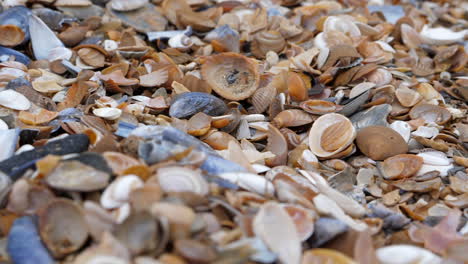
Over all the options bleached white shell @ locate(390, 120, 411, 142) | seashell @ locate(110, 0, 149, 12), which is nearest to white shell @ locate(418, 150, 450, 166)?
bleached white shell @ locate(390, 120, 411, 142)

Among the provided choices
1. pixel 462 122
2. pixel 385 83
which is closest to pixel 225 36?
pixel 385 83

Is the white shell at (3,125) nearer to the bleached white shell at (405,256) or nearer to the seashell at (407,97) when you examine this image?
the bleached white shell at (405,256)

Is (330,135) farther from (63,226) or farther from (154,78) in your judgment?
(63,226)

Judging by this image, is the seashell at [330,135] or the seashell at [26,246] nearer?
the seashell at [26,246]

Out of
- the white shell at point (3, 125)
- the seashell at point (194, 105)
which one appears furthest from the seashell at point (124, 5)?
the white shell at point (3, 125)

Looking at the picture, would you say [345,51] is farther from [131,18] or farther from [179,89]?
[131,18]

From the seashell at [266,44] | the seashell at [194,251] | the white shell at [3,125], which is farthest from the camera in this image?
the seashell at [266,44]
